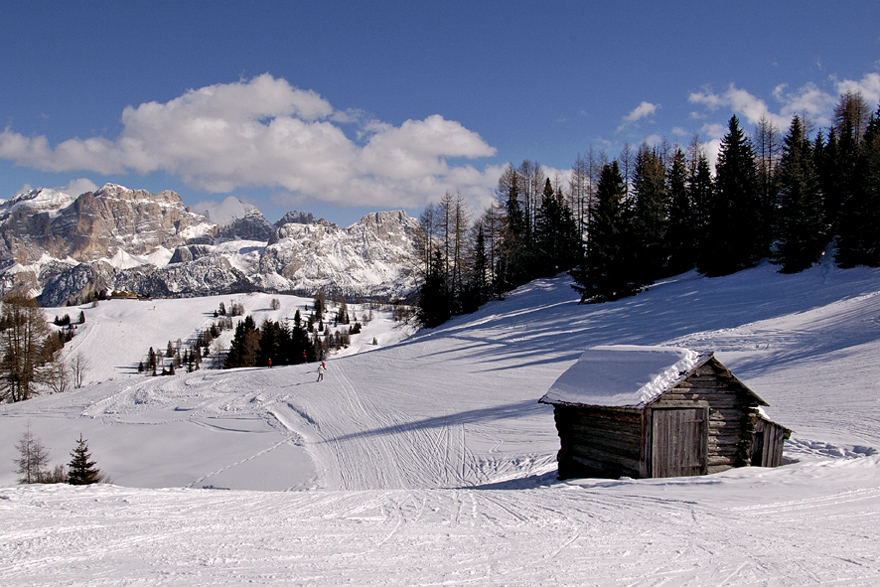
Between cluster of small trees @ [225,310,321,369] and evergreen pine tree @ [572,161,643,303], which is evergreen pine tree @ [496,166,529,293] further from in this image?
cluster of small trees @ [225,310,321,369]

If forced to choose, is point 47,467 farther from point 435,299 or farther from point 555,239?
point 555,239

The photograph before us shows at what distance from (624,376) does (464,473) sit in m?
5.30

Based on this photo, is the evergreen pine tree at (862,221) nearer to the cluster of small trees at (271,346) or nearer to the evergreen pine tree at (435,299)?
the evergreen pine tree at (435,299)

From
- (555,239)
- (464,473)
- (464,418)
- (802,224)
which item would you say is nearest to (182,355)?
(555,239)

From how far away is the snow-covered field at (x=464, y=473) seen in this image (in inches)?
217

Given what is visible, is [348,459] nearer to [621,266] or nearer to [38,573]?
[38,573]

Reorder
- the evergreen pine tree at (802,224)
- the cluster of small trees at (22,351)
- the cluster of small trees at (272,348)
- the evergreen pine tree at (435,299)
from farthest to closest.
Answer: the cluster of small trees at (272,348)
the evergreen pine tree at (435,299)
the cluster of small trees at (22,351)
the evergreen pine tree at (802,224)

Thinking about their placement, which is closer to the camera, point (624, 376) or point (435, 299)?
point (624, 376)

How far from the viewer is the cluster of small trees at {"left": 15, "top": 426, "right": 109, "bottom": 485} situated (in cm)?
1664

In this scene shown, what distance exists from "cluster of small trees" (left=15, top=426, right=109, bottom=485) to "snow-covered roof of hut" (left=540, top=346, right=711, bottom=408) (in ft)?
52.6

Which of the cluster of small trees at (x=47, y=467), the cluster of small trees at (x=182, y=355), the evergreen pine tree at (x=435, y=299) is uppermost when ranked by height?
the evergreen pine tree at (x=435, y=299)

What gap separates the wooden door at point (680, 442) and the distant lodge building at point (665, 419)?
0.8 inches

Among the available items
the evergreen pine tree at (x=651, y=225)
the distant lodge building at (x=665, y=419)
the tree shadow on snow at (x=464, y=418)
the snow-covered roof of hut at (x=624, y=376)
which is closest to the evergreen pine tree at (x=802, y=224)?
the evergreen pine tree at (x=651, y=225)

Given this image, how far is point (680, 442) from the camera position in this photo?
10.6 metres
